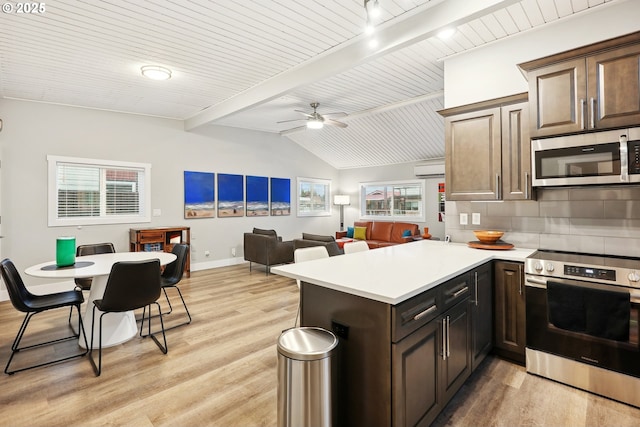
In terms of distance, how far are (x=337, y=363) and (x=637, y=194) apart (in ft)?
8.75

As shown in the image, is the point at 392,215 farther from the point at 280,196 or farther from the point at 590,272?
the point at 590,272

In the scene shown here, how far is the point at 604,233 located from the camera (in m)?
2.63

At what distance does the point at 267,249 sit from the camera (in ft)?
19.2

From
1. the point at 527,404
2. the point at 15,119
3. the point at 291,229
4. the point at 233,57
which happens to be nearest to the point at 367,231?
the point at 291,229

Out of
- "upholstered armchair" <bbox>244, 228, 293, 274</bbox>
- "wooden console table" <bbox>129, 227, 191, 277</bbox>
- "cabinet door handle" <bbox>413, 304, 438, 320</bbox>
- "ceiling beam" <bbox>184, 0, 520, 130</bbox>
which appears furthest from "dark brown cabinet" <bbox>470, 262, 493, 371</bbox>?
"wooden console table" <bbox>129, 227, 191, 277</bbox>

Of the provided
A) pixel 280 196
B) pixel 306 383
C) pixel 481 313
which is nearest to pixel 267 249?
pixel 280 196

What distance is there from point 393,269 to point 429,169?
5847mm

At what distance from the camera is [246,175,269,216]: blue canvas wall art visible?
7104mm

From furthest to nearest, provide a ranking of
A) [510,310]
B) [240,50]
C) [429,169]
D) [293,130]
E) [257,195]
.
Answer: [429,169] < [257,195] < [293,130] < [240,50] < [510,310]

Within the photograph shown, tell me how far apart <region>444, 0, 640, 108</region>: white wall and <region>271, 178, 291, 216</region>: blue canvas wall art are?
4.86 meters

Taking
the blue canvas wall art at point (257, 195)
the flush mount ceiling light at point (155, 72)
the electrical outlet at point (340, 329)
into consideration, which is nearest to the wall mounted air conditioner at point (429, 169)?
the blue canvas wall art at point (257, 195)

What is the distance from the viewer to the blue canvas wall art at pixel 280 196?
7582 millimetres

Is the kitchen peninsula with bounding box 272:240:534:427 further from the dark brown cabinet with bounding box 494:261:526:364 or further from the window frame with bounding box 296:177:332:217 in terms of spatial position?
the window frame with bounding box 296:177:332:217

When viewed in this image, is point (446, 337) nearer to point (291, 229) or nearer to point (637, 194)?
point (637, 194)
